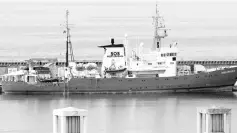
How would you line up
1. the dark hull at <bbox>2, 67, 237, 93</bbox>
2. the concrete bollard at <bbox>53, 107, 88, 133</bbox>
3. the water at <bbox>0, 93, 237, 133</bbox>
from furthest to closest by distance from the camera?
the dark hull at <bbox>2, 67, 237, 93</bbox> < the water at <bbox>0, 93, 237, 133</bbox> < the concrete bollard at <bbox>53, 107, 88, 133</bbox>

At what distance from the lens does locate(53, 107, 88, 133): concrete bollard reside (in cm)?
1180

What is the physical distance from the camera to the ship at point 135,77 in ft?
171

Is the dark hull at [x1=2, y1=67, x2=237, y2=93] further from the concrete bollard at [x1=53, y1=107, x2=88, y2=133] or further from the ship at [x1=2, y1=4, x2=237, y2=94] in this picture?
the concrete bollard at [x1=53, y1=107, x2=88, y2=133]

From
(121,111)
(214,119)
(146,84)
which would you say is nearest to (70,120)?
(214,119)

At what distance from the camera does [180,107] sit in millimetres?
39125

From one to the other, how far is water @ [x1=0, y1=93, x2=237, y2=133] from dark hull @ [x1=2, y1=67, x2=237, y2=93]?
1449 millimetres

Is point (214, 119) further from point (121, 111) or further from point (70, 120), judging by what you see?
point (121, 111)

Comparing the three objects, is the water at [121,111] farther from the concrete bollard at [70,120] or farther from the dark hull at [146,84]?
the concrete bollard at [70,120]

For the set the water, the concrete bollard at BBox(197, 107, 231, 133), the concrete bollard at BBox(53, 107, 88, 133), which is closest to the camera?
the concrete bollard at BBox(53, 107, 88, 133)

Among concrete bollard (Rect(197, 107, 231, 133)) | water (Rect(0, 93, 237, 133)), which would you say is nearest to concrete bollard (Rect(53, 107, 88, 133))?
concrete bollard (Rect(197, 107, 231, 133))

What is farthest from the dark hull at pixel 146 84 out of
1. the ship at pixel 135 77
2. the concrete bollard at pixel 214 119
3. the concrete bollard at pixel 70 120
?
the concrete bollard at pixel 70 120

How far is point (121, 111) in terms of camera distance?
3712 centimetres

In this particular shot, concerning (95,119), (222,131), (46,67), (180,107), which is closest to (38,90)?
(46,67)

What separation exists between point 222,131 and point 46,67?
4462 centimetres
